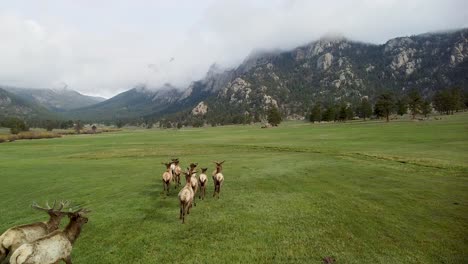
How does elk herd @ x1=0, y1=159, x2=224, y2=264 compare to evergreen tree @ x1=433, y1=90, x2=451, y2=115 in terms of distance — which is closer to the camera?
elk herd @ x1=0, y1=159, x2=224, y2=264

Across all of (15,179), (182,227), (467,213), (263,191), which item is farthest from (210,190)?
(15,179)

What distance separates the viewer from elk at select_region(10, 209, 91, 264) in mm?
10906

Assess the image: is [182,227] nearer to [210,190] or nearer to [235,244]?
[235,244]

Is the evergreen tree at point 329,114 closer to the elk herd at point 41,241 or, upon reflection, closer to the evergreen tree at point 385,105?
the evergreen tree at point 385,105

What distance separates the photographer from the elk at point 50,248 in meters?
10.9

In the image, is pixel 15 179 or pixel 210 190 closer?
pixel 210 190

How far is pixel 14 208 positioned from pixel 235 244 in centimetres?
1633

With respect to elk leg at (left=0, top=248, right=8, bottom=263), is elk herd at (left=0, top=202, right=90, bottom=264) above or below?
above

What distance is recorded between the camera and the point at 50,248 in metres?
11.7

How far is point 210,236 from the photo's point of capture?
1515 cm

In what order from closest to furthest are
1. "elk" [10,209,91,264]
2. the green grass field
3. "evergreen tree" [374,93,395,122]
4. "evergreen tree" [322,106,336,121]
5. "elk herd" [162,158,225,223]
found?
"elk" [10,209,91,264] → the green grass field → "elk herd" [162,158,225,223] → "evergreen tree" [374,93,395,122] → "evergreen tree" [322,106,336,121]

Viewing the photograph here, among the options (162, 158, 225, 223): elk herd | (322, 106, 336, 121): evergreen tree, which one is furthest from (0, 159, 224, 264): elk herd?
(322, 106, 336, 121): evergreen tree

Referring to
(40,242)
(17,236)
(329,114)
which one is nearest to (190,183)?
(17,236)

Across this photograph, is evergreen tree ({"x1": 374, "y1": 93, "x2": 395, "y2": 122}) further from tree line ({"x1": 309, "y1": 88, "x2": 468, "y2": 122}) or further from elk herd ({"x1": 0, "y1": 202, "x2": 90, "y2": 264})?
elk herd ({"x1": 0, "y1": 202, "x2": 90, "y2": 264})
